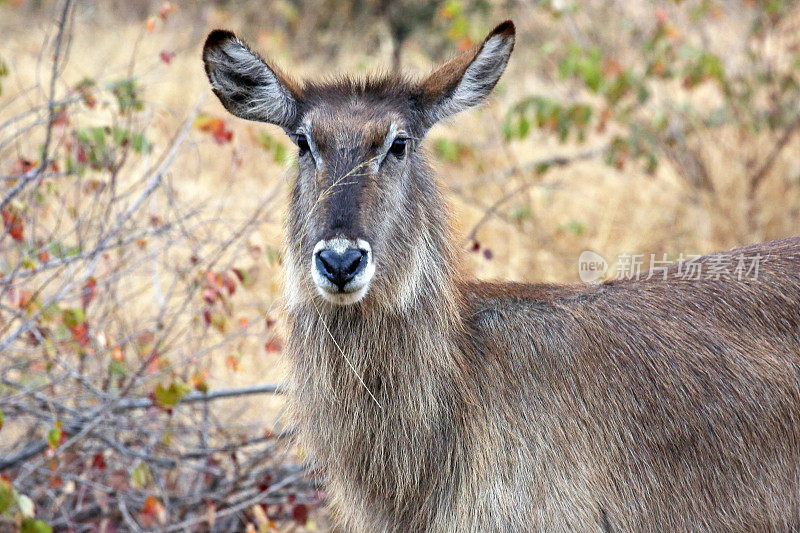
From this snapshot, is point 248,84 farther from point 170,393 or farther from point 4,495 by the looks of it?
point 4,495

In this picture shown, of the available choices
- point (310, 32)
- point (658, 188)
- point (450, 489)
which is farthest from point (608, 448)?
point (310, 32)

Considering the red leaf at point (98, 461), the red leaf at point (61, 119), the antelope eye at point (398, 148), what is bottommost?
the red leaf at point (98, 461)

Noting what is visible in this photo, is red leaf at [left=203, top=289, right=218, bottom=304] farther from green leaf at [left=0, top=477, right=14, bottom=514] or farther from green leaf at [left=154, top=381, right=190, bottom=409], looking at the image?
green leaf at [left=0, top=477, right=14, bottom=514]

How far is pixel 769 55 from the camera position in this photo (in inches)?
344

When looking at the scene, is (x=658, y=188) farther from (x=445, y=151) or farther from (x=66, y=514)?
(x=66, y=514)

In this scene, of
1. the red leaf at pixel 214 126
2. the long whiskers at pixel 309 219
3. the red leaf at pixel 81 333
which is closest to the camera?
the long whiskers at pixel 309 219

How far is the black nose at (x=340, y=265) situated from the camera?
310 cm

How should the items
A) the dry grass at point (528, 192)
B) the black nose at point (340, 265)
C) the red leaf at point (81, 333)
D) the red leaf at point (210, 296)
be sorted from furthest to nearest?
the dry grass at point (528, 192), the red leaf at point (210, 296), the red leaf at point (81, 333), the black nose at point (340, 265)

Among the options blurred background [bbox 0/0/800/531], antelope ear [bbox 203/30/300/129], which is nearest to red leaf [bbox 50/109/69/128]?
blurred background [bbox 0/0/800/531]

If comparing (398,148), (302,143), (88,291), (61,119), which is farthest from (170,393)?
(61,119)

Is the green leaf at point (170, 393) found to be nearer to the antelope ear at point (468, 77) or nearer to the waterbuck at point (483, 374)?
the waterbuck at point (483, 374)

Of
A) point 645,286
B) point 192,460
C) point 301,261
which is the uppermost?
point 301,261

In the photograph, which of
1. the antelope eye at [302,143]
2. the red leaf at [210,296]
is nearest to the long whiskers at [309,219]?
the antelope eye at [302,143]

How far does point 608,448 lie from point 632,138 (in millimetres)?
5192
